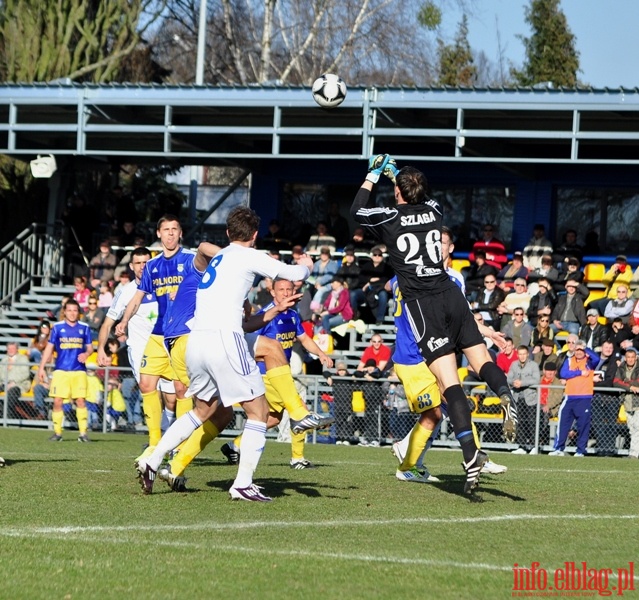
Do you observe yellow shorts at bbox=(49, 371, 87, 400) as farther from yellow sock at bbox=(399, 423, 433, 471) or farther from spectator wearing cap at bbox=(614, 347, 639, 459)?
yellow sock at bbox=(399, 423, 433, 471)

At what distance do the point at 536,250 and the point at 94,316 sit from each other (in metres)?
8.63

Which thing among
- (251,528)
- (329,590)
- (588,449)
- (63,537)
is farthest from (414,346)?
(588,449)

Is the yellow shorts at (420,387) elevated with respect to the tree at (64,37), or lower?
lower

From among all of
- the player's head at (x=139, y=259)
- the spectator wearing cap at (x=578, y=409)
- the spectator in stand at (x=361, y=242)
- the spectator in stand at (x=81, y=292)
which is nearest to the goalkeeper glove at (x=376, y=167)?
the player's head at (x=139, y=259)

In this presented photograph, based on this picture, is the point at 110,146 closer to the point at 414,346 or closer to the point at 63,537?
the point at 414,346

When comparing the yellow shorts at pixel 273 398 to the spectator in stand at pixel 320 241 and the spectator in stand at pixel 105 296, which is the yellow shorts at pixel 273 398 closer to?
the spectator in stand at pixel 105 296

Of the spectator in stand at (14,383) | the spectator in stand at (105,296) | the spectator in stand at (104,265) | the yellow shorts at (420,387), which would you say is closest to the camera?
the yellow shorts at (420,387)

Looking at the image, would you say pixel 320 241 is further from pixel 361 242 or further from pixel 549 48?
pixel 549 48

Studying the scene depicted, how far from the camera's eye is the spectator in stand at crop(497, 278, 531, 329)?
818 inches

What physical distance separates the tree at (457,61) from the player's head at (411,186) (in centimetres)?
4126

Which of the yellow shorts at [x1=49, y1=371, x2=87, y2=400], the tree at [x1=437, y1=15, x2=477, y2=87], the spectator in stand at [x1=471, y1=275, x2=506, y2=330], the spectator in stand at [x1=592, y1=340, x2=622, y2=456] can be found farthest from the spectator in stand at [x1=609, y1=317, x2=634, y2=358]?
the tree at [x1=437, y1=15, x2=477, y2=87]

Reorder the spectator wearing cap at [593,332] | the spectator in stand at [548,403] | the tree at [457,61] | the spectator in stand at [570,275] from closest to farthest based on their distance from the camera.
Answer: the spectator in stand at [548,403] < the spectator wearing cap at [593,332] < the spectator in stand at [570,275] < the tree at [457,61]

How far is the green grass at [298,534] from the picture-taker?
541 cm

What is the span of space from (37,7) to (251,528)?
26.8m
